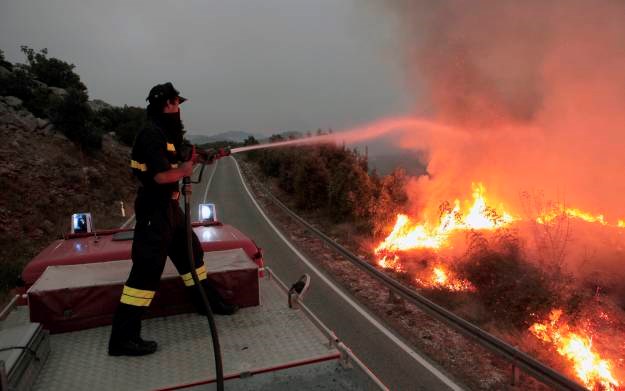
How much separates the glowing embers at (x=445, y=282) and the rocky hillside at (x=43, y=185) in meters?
8.14

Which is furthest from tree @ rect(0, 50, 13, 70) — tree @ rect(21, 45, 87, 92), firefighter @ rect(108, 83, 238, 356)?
firefighter @ rect(108, 83, 238, 356)

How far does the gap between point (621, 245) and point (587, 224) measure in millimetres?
1255

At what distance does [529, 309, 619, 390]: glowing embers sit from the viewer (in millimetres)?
5258

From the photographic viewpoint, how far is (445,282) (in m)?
8.37

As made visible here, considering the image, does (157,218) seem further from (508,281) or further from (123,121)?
(123,121)

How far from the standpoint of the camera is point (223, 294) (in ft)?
10.4

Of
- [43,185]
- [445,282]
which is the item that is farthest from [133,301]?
[43,185]

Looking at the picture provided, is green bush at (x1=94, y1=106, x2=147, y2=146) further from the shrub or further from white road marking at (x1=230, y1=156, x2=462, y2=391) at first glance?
the shrub

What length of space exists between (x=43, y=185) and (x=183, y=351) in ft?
50.3

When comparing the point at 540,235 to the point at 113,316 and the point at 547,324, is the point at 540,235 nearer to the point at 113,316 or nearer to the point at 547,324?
the point at 547,324

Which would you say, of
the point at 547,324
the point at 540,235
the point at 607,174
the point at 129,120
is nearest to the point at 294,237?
the point at 540,235

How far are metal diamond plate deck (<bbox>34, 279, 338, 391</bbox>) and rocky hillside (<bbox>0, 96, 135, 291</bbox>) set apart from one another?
259 inches

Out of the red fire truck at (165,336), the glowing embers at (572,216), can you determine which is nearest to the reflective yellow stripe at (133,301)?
the red fire truck at (165,336)

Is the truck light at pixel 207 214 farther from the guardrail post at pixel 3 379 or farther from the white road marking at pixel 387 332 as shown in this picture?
the guardrail post at pixel 3 379
